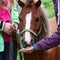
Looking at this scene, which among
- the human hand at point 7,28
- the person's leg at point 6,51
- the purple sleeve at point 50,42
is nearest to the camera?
the purple sleeve at point 50,42

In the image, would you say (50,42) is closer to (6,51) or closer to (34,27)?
(34,27)

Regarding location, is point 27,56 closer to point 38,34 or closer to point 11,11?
point 38,34

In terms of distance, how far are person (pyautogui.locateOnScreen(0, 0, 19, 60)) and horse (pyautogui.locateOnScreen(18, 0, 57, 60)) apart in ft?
0.35

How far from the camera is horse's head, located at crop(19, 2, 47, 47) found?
142 inches

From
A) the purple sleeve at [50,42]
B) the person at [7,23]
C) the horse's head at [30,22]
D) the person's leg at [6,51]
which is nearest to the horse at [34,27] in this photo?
the horse's head at [30,22]

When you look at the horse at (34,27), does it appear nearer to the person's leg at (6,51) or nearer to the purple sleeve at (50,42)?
the person's leg at (6,51)

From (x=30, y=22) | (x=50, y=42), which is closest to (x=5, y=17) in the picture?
(x=30, y=22)

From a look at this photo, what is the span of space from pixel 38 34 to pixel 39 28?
0.23 ft

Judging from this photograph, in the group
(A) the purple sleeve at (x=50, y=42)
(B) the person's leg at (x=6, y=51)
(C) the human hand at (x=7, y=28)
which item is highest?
(C) the human hand at (x=7, y=28)

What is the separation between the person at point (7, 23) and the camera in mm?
3576

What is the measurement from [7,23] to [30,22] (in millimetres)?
272

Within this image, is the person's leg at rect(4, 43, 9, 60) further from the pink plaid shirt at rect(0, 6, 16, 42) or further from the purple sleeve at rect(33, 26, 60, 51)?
A: the purple sleeve at rect(33, 26, 60, 51)

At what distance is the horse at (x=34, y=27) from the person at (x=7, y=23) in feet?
0.35

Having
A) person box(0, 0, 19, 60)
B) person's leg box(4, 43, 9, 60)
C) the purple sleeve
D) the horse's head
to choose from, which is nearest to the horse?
the horse's head
